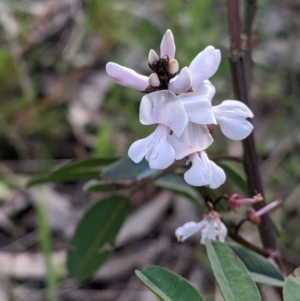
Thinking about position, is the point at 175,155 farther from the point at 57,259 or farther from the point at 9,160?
the point at 9,160

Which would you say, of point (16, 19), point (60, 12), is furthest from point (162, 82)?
point (60, 12)

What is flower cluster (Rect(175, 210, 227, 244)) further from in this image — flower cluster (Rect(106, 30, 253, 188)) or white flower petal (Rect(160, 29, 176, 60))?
white flower petal (Rect(160, 29, 176, 60))

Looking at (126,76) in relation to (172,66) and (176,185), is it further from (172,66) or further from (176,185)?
(176,185)

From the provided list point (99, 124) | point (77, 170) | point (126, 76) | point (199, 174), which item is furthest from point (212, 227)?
point (99, 124)

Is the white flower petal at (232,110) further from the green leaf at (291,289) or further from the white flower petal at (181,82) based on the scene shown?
the green leaf at (291,289)

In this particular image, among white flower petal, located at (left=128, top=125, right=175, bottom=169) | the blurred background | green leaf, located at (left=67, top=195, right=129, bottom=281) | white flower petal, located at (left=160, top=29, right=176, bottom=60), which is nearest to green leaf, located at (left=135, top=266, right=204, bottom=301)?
white flower petal, located at (left=128, top=125, right=175, bottom=169)

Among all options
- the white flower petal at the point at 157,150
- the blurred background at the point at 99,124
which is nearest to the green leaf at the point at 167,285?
the white flower petal at the point at 157,150
